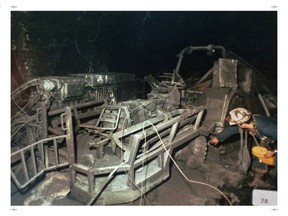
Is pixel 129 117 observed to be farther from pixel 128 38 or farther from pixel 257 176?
pixel 128 38

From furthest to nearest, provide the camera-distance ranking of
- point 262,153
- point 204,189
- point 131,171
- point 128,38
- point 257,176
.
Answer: point 128,38 < point 257,176 < point 204,189 < point 262,153 < point 131,171

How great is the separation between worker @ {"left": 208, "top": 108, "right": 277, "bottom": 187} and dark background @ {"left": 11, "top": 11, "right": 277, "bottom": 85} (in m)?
3.66

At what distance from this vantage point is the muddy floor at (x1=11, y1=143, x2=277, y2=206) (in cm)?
410

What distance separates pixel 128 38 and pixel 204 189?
28.5 feet

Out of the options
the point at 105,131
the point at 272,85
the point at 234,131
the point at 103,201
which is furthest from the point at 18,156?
the point at 272,85

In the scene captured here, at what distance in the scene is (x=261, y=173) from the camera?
16.6ft

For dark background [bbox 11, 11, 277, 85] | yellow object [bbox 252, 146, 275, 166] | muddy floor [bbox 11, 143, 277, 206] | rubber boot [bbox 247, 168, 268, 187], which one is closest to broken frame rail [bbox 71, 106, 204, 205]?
muddy floor [bbox 11, 143, 277, 206]

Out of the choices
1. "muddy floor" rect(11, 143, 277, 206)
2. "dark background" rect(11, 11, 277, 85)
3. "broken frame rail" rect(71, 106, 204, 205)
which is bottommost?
"muddy floor" rect(11, 143, 277, 206)

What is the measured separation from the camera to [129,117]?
482 cm

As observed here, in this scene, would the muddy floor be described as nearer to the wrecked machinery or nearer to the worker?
the worker

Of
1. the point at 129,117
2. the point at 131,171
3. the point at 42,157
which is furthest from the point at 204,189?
the point at 42,157
